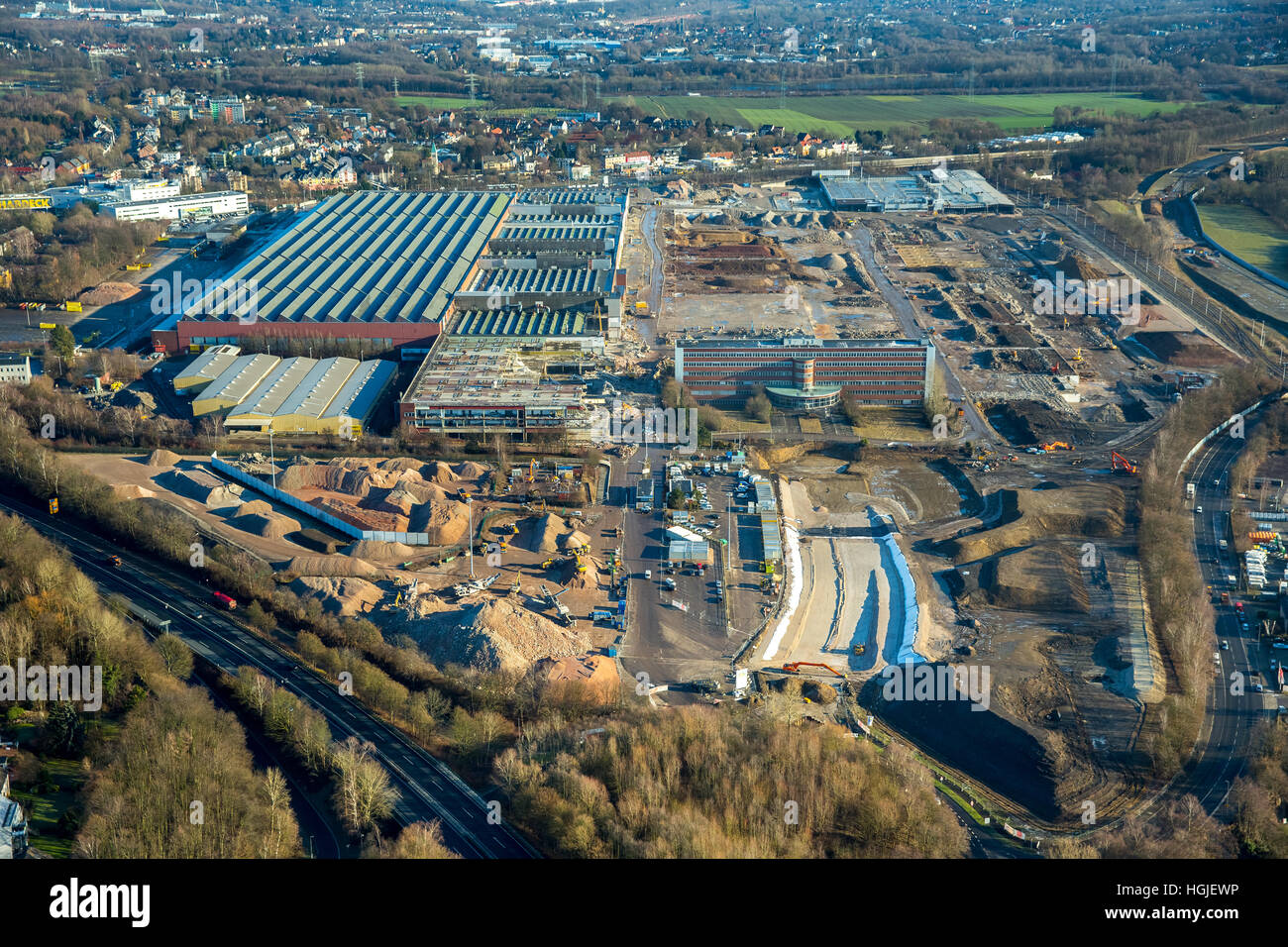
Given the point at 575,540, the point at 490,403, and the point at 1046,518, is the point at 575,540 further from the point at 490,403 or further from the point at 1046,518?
the point at 1046,518

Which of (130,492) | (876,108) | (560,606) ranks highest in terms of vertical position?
(876,108)

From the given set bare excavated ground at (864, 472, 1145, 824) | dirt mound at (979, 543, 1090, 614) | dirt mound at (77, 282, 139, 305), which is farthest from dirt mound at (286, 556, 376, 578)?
dirt mound at (77, 282, 139, 305)

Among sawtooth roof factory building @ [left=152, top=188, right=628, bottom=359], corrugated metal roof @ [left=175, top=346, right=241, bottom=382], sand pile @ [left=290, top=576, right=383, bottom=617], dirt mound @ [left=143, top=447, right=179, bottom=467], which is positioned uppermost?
sawtooth roof factory building @ [left=152, top=188, right=628, bottom=359]

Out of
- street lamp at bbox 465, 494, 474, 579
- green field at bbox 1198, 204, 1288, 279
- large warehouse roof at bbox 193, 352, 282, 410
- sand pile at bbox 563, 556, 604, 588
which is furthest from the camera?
green field at bbox 1198, 204, 1288, 279

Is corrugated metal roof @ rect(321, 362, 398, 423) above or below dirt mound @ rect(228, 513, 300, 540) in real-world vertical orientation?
above

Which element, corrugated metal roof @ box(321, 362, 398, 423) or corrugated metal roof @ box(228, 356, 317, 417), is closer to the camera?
corrugated metal roof @ box(228, 356, 317, 417)

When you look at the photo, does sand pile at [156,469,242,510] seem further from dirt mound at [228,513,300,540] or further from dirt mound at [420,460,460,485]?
dirt mound at [420,460,460,485]

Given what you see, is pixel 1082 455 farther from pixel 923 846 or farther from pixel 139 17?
pixel 139 17

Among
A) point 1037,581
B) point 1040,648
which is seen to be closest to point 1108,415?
point 1037,581
